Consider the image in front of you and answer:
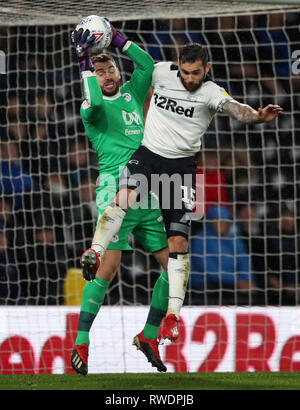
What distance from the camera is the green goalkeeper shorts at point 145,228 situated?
7.32m

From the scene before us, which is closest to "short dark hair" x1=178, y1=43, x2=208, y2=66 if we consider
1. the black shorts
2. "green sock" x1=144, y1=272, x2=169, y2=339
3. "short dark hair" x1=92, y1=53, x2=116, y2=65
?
the black shorts

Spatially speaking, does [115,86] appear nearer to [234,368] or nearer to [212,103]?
[212,103]

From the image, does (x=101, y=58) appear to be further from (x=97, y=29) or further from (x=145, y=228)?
(x=145, y=228)

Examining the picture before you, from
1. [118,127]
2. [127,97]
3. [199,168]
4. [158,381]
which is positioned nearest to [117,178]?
[118,127]

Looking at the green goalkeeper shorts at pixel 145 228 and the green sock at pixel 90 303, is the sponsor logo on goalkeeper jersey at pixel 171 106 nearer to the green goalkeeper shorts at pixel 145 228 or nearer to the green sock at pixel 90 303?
the green goalkeeper shorts at pixel 145 228

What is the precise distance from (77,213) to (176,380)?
462 cm

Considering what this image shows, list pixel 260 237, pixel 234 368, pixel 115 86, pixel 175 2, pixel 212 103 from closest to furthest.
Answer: pixel 212 103, pixel 115 86, pixel 175 2, pixel 234 368, pixel 260 237

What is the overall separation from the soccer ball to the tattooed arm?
37.9 inches

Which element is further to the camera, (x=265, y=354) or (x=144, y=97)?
(x=265, y=354)

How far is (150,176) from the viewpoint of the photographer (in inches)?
264

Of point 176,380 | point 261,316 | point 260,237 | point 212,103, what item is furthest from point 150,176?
point 260,237

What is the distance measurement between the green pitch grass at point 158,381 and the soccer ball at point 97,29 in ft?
7.93

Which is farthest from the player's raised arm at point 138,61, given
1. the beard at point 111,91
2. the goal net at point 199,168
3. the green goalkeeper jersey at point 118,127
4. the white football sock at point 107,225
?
the goal net at point 199,168

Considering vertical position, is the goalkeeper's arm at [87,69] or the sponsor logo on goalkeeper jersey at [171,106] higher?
the goalkeeper's arm at [87,69]
